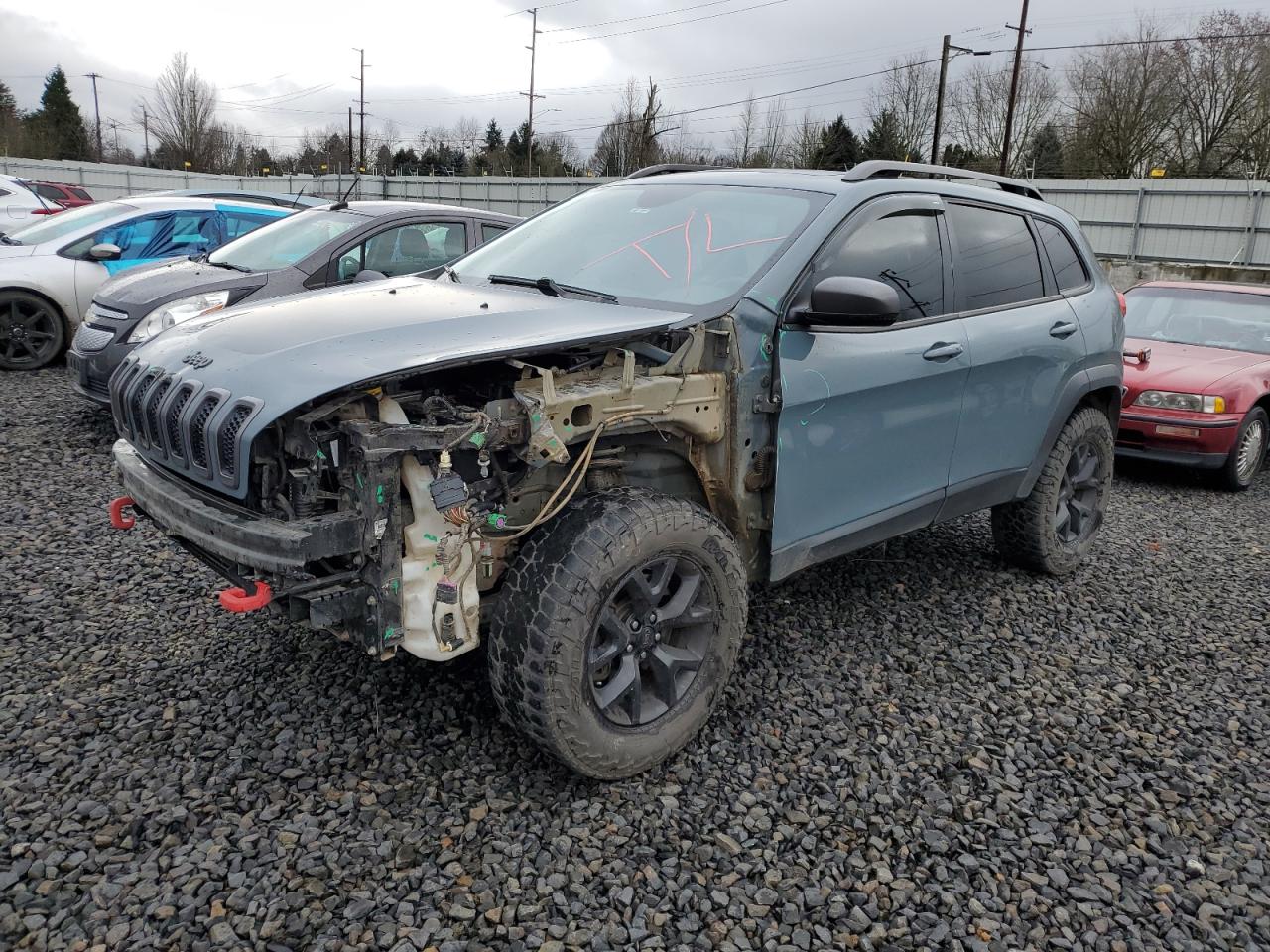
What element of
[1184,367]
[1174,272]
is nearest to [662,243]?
[1184,367]

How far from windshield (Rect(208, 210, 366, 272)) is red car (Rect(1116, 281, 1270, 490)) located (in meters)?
6.03

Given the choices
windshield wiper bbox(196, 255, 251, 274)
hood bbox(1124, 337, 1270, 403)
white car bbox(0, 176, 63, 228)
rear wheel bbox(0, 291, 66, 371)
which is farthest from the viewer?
white car bbox(0, 176, 63, 228)

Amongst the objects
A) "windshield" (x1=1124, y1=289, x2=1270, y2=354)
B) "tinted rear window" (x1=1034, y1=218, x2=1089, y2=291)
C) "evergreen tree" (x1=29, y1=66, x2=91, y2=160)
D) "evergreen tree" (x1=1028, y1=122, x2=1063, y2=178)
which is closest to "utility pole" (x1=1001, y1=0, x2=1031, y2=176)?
"evergreen tree" (x1=1028, y1=122, x2=1063, y2=178)

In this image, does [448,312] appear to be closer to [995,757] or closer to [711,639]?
[711,639]

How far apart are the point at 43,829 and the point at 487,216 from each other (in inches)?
235

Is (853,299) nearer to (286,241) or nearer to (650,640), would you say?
(650,640)

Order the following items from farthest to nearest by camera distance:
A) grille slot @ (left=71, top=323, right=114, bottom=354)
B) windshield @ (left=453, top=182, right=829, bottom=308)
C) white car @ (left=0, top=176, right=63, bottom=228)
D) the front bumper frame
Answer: white car @ (left=0, top=176, right=63, bottom=228), grille slot @ (left=71, top=323, right=114, bottom=354), windshield @ (left=453, top=182, right=829, bottom=308), the front bumper frame

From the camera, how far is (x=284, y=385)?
2.30 m

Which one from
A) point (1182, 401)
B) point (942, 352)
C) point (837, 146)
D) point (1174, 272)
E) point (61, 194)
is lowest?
point (1182, 401)

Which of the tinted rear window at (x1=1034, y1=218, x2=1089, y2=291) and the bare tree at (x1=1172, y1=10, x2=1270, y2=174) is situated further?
the bare tree at (x1=1172, y1=10, x2=1270, y2=174)

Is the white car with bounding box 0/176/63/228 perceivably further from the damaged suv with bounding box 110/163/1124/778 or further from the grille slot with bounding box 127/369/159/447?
the grille slot with bounding box 127/369/159/447

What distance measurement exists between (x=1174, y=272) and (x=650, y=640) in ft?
63.1

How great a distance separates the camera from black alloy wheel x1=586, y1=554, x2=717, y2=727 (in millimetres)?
2734

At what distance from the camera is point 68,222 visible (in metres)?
8.70
